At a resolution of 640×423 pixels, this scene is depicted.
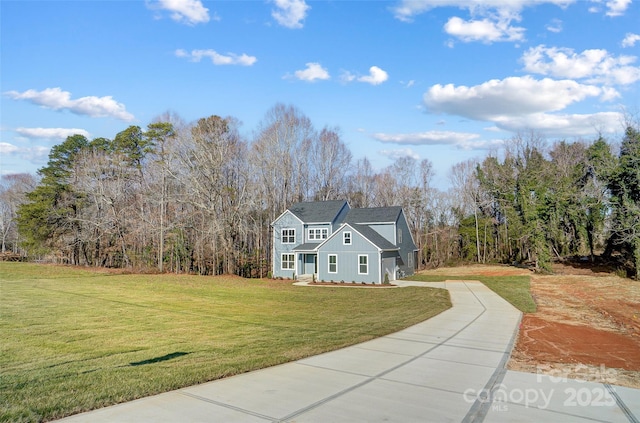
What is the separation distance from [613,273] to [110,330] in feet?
108

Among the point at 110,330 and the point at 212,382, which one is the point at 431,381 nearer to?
the point at 212,382

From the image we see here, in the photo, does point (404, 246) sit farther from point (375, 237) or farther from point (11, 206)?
point (11, 206)

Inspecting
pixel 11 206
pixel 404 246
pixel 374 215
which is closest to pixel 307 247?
pixel 374 215

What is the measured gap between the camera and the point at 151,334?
34.6ft

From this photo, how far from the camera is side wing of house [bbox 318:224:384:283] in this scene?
29.0m

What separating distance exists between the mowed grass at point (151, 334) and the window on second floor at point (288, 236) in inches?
497

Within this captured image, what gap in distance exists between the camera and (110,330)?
11.0 meters

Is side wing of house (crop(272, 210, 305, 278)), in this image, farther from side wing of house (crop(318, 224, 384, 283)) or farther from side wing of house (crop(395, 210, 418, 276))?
side wing of house (crop(395, 210, 418, 276))

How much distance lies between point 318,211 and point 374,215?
16.4ft

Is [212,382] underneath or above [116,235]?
underneath

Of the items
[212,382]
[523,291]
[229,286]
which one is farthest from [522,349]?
[229,286]

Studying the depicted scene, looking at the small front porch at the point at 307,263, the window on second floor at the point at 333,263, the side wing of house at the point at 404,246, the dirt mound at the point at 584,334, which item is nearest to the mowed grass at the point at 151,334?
the dirt mound at the point at 584,334

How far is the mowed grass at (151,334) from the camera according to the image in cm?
578

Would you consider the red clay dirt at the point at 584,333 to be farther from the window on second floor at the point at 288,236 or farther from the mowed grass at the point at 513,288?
the window on second floor at the point at 288,236
